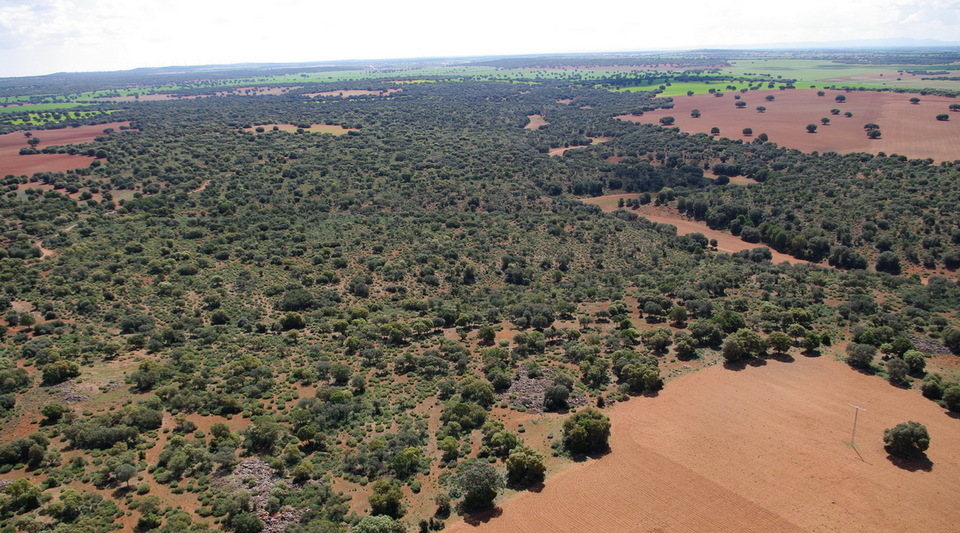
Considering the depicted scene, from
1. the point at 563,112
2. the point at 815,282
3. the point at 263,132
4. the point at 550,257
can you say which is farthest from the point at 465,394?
the point at 563,112

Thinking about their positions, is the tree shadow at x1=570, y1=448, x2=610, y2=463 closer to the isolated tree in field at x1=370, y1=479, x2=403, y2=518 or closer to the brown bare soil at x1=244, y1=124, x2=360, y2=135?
the isolated tree in field at x1=370, y1=479, x2=403, y2=518

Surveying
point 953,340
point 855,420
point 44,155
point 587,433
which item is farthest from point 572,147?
point 44,155

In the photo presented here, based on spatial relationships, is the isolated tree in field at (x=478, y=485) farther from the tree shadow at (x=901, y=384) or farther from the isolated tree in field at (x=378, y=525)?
the tree shadow at (x=901, y=384)

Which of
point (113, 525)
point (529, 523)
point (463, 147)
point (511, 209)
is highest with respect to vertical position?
point (463, 147)

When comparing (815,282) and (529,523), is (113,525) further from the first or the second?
(815,282)

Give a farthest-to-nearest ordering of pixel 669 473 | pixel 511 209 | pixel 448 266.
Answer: pixel 511 209 → pixel 448 266 → pixel 669 473

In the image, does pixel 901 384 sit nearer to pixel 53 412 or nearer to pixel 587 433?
pixel 587 433

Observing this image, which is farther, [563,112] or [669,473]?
[563,112]
